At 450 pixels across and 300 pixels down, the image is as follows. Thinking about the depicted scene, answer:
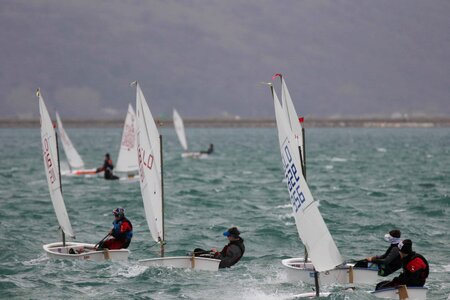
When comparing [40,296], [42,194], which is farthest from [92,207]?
[40,296]

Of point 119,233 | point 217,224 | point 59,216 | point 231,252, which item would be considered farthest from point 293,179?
point 217,224

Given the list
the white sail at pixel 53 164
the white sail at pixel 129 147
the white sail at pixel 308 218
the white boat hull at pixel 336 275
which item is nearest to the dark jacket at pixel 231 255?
the white boat hull at pixel 336 275

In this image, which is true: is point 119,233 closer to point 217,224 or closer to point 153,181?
point 153,181

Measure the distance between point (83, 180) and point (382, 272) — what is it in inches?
1301

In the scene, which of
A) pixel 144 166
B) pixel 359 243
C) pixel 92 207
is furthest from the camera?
pixel 92 207

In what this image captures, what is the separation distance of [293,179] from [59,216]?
9.41m

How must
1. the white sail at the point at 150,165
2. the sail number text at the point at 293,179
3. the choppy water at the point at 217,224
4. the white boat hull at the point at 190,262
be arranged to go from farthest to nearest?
the white sail at the point at 150,165 < the white boat hull at the point at 190,262 < the choppy water at the point at 217,224 < the sail number text at the point at 293,179

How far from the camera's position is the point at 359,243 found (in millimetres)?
26016

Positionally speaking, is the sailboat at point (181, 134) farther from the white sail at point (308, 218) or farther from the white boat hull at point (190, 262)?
the white sail at point (308, 218)

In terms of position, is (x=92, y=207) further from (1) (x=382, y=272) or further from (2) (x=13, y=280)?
Answer: (1) (x=382, y=272)

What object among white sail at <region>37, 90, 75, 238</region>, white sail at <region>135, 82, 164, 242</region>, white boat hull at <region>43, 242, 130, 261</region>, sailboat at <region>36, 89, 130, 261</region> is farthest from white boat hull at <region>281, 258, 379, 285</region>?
white sail at <region>37, 90, 75, 238</region>

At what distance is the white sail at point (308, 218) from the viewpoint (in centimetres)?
1703

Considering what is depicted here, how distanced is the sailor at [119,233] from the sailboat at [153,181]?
685mm

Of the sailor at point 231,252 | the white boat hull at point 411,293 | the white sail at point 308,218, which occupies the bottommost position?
the white boat hull at point 411,293
